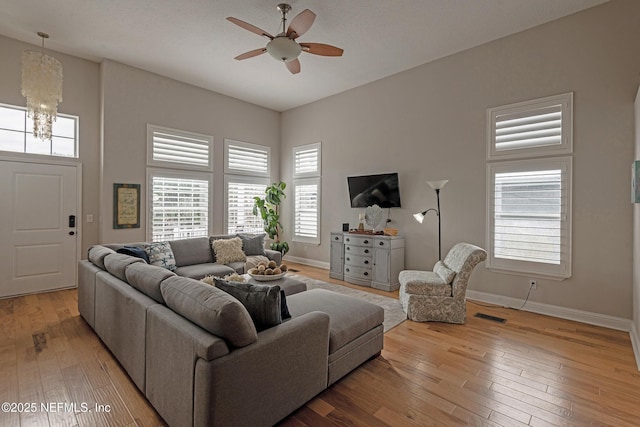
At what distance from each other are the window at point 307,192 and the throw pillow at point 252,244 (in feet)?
5.44

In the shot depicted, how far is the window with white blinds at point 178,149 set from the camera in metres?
5.43

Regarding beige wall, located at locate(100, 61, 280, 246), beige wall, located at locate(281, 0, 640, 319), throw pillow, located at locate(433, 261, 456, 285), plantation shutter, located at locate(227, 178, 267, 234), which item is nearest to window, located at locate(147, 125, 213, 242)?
beige wall, located at locate(100, 61, 280, 246)

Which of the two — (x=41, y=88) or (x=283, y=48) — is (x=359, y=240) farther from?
(x=41, y=88)

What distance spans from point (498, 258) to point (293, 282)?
9.28 feet

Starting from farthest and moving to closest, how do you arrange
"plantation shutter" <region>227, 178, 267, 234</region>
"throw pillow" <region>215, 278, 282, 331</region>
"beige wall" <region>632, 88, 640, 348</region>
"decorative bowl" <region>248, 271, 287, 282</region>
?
"plantation shutter" <region>227, 178, 267, 234</region> → "decorative bowl" <region>248, 271, 287, 282</region> → "beige wall" <region>632, 88, 640, 348</region> → "throw pillow" <region>215, 278, 282, 331</region>

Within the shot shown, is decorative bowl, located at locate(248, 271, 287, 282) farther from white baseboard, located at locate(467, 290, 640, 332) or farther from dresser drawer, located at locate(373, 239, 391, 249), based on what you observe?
white baseboard, located at locate(467, 290, 640, 332)

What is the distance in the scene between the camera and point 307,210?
6.94m

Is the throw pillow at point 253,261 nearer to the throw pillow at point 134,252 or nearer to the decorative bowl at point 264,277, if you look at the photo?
the decorative bowl at point 264,277

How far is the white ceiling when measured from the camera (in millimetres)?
3549

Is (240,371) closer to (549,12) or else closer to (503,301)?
(503,301)

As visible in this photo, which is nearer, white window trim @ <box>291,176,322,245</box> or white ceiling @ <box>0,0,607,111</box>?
white ceiling @ <box>0,0,607,111</box>

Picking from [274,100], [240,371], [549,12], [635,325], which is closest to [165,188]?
[274,100]

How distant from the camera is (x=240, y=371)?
1594mm

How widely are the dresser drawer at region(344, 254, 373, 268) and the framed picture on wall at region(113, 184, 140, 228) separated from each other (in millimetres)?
3680
